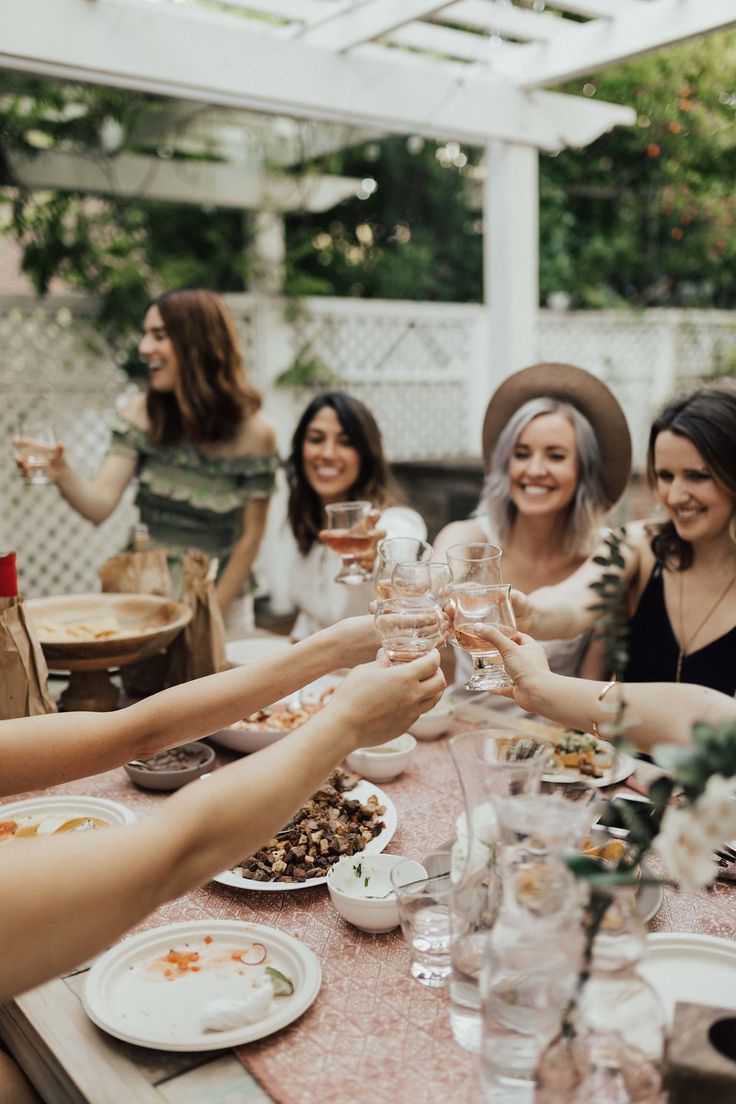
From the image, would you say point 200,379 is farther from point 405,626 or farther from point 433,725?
point 405,626

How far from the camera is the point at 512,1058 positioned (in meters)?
0.97

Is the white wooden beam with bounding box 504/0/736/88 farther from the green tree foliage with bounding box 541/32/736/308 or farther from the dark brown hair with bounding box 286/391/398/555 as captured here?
the green tree foliage with bounding box 541/32/736/308

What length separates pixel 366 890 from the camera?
143 cm

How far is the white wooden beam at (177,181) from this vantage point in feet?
18.9

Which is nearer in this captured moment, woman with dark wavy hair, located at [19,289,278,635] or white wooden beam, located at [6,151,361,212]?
woman with dark wavy hair, located at [19,289,278,635]

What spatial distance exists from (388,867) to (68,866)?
0.64 meters

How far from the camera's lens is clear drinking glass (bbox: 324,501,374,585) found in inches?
90.4

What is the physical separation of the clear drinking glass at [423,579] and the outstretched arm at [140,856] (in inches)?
19.9

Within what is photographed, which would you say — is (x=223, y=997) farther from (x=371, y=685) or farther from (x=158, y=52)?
(x=158, y=52)

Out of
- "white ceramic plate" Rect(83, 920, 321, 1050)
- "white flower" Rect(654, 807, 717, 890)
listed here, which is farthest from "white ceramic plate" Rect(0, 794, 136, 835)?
"white flower" Rect(654, 807, 717, 890)

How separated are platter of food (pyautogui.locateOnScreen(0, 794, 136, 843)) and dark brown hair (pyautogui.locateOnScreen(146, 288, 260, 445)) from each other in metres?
1.86

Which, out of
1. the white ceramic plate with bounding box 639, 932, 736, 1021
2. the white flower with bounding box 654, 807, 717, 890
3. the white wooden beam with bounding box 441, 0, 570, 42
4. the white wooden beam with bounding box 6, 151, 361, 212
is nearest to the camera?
the white flower with bounding box 654, 807, 717, 890

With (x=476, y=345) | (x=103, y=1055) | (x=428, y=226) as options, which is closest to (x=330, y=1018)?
(x=103, y=1055)

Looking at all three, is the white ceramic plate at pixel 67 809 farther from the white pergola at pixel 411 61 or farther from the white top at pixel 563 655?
the white pergola at pixel 411 61
